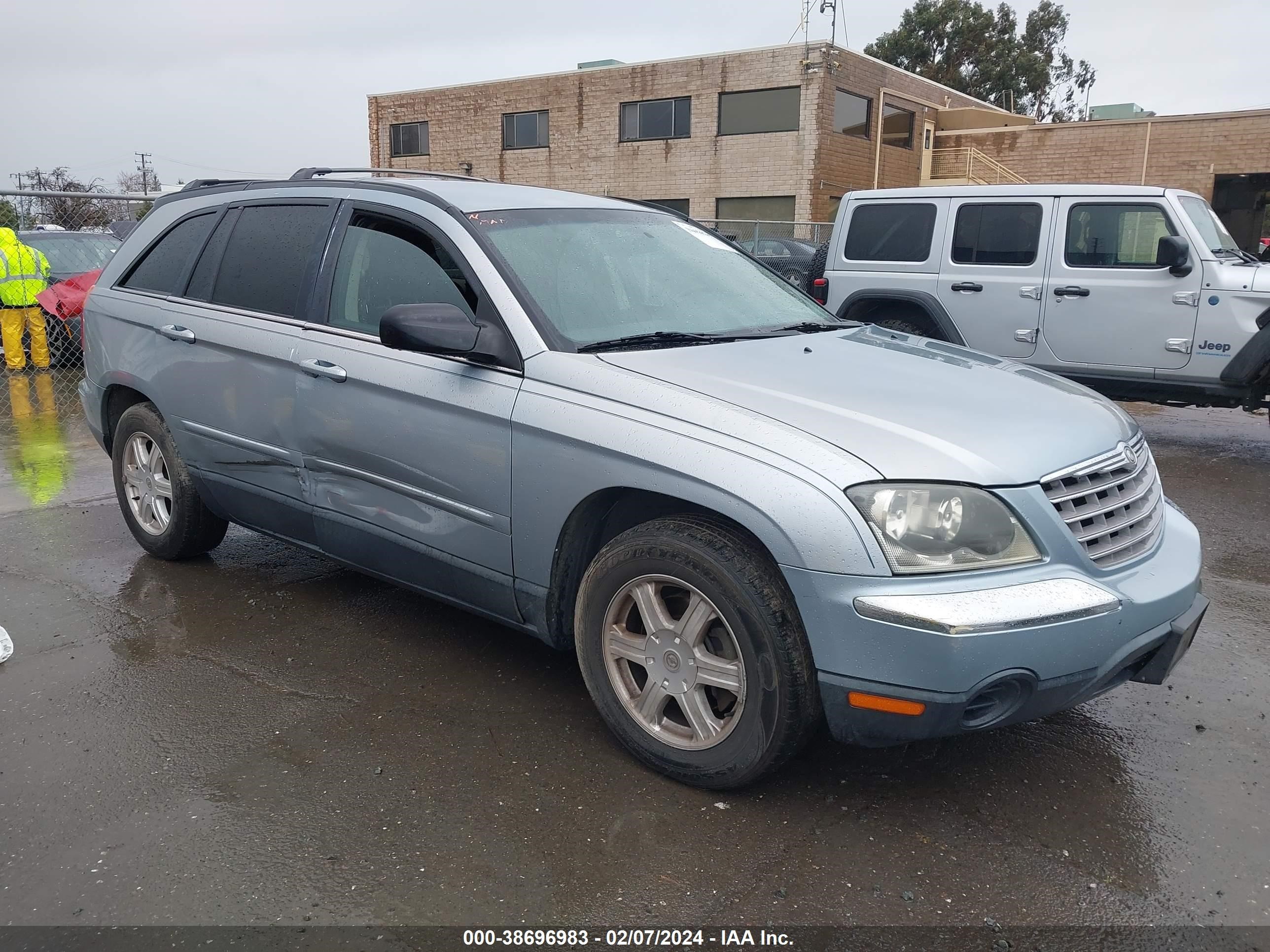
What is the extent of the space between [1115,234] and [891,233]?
72.6 inches

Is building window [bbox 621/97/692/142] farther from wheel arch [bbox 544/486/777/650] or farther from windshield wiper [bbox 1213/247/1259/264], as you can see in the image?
wheel arch [bbox 544/486/777/650]

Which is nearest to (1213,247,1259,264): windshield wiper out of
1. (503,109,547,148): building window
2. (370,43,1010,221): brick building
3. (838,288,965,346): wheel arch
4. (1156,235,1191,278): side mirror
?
(1156,235,1191,278): side mirror

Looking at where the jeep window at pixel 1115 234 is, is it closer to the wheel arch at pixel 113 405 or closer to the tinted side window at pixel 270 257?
the tinted side window at pixel 270 257

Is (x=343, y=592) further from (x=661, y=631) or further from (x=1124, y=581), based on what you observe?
(x=1124, y=581)

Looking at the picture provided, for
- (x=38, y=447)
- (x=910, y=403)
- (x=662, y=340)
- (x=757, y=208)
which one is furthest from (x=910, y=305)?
(x=757, y=208)

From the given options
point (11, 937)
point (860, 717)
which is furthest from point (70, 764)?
point (860, 717)

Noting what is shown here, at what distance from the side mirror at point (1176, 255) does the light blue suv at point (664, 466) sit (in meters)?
4.64

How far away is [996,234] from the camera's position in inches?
343

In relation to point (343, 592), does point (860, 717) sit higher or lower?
higher

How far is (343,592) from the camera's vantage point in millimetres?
4898

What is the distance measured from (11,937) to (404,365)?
2.06 meters

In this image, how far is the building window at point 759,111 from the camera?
1177 inches

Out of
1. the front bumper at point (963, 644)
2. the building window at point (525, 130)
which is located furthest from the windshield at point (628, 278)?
the building window at point (525, 130)

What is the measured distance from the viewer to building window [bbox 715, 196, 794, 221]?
3045 centimetres
